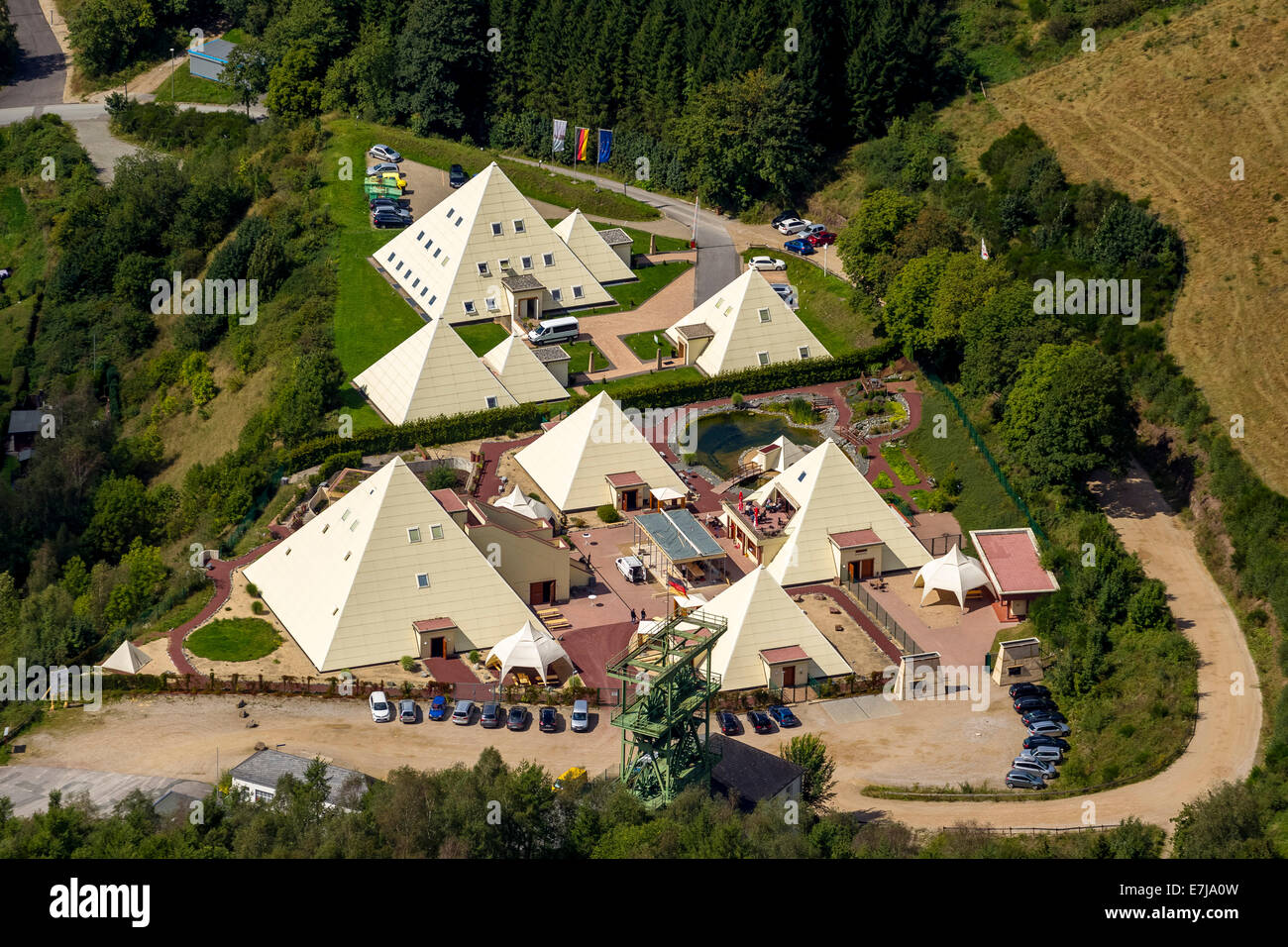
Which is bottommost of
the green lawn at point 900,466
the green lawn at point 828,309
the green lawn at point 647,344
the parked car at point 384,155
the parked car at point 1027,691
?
the parked car at point 1027,691

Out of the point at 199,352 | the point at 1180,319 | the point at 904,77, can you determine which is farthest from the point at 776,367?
the point at 199,352

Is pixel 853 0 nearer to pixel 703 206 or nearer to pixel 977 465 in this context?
pixel 703 206

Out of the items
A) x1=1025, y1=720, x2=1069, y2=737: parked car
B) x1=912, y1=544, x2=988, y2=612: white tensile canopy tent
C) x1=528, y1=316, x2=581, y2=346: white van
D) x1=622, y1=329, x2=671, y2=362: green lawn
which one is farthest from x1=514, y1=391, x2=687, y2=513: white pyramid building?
x1=1025, y1=720, x2=1069, y2=737: parked car

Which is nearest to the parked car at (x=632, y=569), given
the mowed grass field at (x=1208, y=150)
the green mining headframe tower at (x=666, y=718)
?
the green mining headframe tower at (x=666, y=718)

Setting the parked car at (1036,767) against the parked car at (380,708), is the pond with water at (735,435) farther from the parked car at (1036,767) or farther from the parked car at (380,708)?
the parked car at (1036,767)

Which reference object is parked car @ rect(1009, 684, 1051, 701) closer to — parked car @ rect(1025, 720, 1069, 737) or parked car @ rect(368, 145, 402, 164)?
parked car @ rect(1025, 720, 1069, 737)

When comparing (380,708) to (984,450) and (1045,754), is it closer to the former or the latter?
(1045,754)

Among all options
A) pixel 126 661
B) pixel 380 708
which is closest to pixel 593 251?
pixel 380 708
